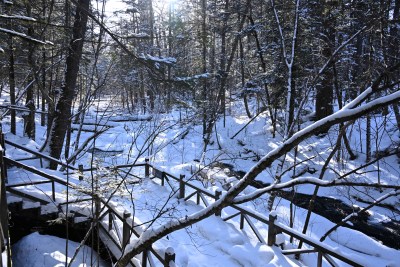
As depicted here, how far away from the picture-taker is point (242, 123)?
22.4 meters

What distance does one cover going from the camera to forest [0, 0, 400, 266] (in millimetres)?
3260

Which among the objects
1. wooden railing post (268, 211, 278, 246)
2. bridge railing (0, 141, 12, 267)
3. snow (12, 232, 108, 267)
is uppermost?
bridge railing (0, 141, 12, 267)

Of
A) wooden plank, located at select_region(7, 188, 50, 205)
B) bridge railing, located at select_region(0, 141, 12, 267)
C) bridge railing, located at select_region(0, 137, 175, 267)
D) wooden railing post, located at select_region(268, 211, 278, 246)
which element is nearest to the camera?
bridge railing, located at select_region(0, 141, 12, 267)

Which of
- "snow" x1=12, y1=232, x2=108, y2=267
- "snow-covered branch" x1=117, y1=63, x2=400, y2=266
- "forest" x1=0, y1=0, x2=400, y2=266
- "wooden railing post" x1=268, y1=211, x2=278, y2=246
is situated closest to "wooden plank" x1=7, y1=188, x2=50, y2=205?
"forest" x1=0, y1=0, x2=400, y2=266

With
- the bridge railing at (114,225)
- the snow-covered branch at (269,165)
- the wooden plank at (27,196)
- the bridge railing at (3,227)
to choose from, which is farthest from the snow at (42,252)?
the snow-covered branch at (269,165)

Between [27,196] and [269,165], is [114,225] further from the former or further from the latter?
[269,165]

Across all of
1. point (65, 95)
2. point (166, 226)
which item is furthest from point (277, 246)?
point (65, 95)

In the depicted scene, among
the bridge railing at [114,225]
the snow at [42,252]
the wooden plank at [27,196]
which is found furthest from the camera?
the wooden plank at [27,196]

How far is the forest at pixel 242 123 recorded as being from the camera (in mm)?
3260

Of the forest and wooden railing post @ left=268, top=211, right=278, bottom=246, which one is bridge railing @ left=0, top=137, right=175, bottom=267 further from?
wooden railing post @ left=268, top=211, right=278, bottom=246

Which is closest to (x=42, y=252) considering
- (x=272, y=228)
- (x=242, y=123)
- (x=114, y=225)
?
(x=114, y=225)

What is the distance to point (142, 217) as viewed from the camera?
8.28 m

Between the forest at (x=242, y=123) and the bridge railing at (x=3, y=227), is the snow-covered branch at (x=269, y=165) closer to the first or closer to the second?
the forest at (x=242, y=123)

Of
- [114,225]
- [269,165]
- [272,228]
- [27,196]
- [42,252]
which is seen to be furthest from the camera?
[27,196]
